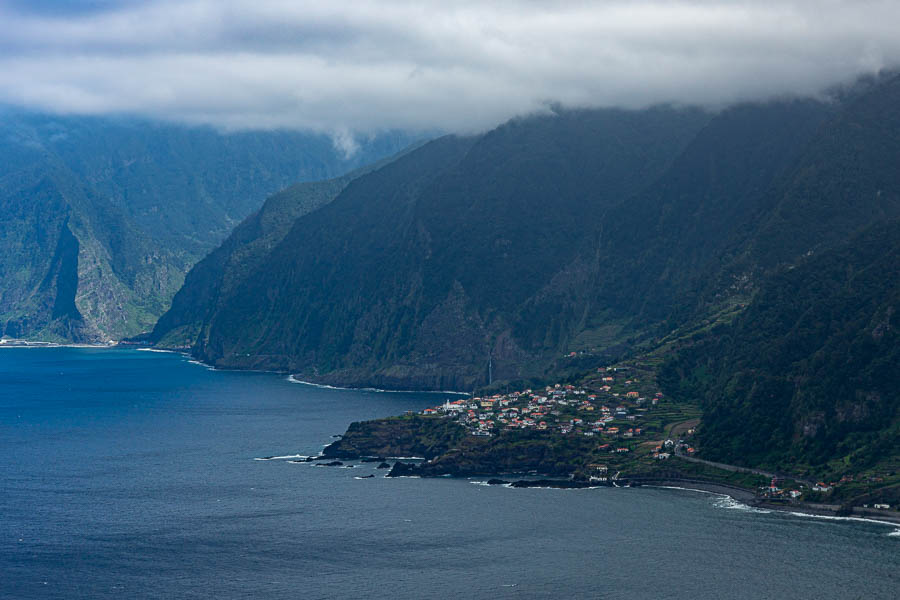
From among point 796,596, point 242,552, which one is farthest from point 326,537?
point 796,596

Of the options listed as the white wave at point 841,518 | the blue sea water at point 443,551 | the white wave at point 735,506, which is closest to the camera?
the blue sea water at point 443,551

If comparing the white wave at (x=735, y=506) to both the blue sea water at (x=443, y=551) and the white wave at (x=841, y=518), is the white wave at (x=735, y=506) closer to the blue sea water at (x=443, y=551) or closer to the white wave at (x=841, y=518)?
the blue sea water at (x=443, y=551)

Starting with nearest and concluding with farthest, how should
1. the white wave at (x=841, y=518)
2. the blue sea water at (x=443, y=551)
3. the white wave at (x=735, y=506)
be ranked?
1. the blue sea water at (x=443, y=551)
2. the white wave at (x=841, y=518)
3. the white wave at (x=735, y=506)

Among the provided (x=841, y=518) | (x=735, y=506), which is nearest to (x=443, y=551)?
(x=735, y=506)

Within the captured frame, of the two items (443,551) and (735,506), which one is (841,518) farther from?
(443,551)

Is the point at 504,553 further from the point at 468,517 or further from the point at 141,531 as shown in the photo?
the point at 141,531

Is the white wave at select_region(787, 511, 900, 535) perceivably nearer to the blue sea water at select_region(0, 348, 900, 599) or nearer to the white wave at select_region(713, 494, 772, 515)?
the blue sea water at select_region(0, 348, 900, 599)

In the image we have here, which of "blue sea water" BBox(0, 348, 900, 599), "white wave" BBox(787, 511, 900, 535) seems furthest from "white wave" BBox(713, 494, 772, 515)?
"white wave" BBox(787, 511, 900, 535)

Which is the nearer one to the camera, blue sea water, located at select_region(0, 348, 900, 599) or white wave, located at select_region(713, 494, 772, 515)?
blue sea water, located at select_region(0, 348, 900, 599)

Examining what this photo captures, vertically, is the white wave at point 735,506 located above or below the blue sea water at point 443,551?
above

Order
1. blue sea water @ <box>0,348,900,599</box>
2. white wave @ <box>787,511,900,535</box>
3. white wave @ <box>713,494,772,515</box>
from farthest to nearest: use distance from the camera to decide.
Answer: white wave @ <box>713,494,772,515</box>, white wave @ <box>787,511,900,535</box>, blue sea water @ <box>0,348,900,599</box>

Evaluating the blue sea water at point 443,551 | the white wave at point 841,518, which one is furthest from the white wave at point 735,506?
the white wave at point 841,518

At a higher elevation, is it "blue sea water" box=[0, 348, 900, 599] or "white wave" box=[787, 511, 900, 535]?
"white wave" box=[787, 511, 900, 535]
